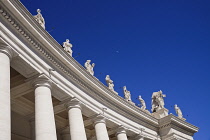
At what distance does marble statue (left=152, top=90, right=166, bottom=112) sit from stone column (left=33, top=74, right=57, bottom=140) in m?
50.5

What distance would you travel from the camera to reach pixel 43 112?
118 ft

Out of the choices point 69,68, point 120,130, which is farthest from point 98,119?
point 69,68

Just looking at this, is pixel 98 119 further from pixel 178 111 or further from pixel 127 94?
pixel 178 111

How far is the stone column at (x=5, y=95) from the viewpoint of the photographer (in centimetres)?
2717

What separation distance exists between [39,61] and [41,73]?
1836 mm

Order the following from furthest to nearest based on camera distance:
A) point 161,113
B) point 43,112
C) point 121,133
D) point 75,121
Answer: point 161,113 < point 121,133 < point 75,121 < point 43,112

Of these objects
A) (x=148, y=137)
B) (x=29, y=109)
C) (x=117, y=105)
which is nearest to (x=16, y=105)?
(x=29, y=109)

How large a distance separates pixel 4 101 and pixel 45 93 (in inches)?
366

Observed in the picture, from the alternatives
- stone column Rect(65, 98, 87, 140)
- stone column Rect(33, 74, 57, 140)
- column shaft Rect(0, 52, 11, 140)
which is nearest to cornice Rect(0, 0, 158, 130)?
stone column Rect(65, 98, 87, 140)

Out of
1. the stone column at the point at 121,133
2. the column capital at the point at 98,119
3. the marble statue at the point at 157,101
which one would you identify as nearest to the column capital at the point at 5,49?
the column capital at the point at 98,119

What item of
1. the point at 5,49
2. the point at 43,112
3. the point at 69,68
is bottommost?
the point at 43,112

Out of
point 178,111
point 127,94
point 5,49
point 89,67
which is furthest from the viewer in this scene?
point 178,111

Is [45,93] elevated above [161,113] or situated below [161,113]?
below

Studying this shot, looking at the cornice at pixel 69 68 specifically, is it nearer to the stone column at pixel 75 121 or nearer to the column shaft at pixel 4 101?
the stone column at pixel 75 121
